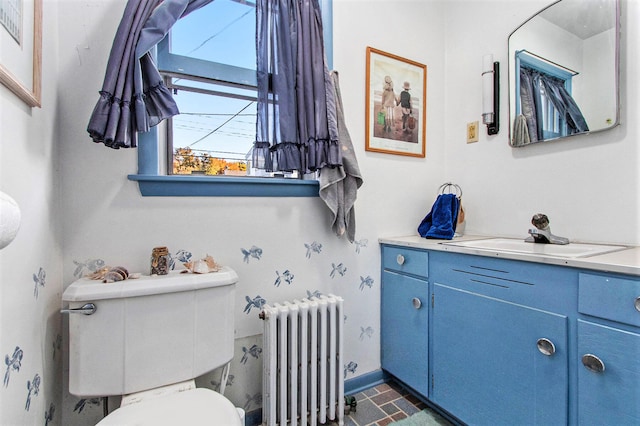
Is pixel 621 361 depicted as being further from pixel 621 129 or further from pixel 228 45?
pixel 228 45

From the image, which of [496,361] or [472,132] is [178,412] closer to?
[496,361]

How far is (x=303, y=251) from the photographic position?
59.2 inches

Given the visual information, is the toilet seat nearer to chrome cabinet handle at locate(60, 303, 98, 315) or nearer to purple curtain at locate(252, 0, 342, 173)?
chrome cabinet handle at locate(60, 303, 98, 315)

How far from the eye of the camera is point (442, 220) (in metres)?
1.63

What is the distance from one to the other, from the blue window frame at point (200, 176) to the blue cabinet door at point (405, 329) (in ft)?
2.19

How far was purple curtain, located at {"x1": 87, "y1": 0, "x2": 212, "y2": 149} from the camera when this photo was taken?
3.19ft

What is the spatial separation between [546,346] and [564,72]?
4.14 ft

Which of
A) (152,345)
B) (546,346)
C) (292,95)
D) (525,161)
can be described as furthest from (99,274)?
(525,161)

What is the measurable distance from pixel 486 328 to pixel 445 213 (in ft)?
2.09

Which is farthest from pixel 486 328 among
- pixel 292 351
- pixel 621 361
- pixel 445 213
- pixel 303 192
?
pixel 303 192

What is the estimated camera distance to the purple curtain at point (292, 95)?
135 centimetres

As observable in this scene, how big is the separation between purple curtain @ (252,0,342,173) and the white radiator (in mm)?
640

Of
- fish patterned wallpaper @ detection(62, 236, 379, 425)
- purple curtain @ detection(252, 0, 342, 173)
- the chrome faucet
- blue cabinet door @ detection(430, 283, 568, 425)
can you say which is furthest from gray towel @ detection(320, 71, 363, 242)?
the chrome faucet

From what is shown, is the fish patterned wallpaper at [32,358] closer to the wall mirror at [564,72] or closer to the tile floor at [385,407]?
the tile floor at [385,407]
